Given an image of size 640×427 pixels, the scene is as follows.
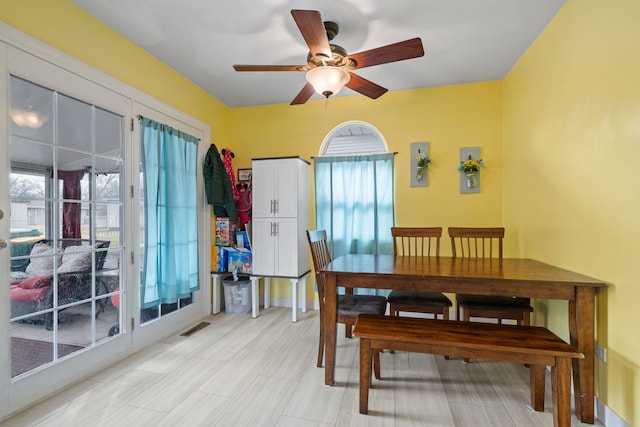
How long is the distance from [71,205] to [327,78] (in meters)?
1.97

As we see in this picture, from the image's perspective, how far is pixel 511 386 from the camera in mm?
Answer: 1980

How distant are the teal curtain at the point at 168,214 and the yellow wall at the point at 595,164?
10.5 ft

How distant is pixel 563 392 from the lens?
145cm

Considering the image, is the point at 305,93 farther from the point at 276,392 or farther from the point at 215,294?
the point at 215,294

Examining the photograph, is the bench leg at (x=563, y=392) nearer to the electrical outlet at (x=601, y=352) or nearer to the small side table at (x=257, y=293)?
the electrical outlet at (x=601, y=352)

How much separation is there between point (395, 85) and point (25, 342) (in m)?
3.75

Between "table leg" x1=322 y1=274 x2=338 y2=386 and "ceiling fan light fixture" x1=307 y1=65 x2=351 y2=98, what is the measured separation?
1316 mm

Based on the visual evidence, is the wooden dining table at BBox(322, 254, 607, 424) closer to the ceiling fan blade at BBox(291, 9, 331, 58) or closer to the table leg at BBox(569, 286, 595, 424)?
the table leg at BBox(569, 286, 595, 424)

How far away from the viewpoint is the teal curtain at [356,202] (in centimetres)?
335

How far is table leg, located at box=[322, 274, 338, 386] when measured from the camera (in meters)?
1.98

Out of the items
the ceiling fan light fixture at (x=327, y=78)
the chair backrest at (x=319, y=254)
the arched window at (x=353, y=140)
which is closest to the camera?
the ceiling fan light fixture at (x=327, y=78)

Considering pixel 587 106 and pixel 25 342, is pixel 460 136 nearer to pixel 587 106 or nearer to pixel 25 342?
pixel 587 106

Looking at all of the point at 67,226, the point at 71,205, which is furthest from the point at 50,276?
the point at 71,205

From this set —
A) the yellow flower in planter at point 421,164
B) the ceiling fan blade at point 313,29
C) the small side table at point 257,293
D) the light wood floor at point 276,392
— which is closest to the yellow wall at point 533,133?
the yellow flower in planter at point 421,164
